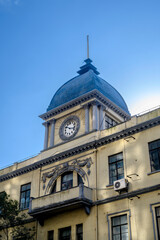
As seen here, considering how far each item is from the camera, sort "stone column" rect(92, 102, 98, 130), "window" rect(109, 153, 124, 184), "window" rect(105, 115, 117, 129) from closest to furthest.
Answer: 1. "window" rect(109, 153, 124, 184)
2. "stone column" rect(92, 102, 98, 130)
3. "window" rect(105, 115, 117, 129)

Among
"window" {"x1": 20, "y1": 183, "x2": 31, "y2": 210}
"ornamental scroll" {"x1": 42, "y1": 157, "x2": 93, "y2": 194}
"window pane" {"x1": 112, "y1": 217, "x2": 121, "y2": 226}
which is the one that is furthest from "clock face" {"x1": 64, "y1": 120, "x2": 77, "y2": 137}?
"window pane" {"x1": 112, "y1": 217, "x2": 121, "y2": 226}

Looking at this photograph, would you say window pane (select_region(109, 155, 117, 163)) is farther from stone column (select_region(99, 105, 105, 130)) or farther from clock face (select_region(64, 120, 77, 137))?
clock face (select_region(64, 120, 77, 137))

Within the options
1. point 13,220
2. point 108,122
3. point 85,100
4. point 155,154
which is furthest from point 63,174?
point 155,154

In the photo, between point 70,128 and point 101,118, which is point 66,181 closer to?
point 70,128

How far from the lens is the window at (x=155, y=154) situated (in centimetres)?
2380

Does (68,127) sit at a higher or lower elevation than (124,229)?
higher

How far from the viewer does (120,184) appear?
24.2 meters

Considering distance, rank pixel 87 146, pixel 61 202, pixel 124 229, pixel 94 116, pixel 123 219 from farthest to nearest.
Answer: pixel 94 116 < pixel 87 146 < pixel 61 202 < pixel 123 219 < pixel 124 229

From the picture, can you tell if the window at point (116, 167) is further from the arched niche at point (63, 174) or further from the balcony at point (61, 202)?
the arched niche at point (63, 174)

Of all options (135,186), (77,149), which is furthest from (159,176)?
(77,149)

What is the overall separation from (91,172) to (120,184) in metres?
3.52

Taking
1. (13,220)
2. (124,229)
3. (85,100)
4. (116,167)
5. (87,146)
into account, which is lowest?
(124,229)

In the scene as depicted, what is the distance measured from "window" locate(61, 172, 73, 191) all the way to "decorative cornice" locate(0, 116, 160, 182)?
4.78 ft

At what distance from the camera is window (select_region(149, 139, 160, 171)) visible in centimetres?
2380
